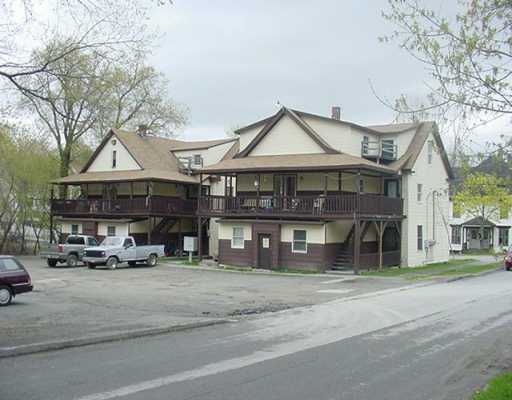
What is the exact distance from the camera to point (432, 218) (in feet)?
142

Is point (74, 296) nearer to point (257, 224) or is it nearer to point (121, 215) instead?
point (257, 224)

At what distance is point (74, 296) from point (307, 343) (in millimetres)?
12563

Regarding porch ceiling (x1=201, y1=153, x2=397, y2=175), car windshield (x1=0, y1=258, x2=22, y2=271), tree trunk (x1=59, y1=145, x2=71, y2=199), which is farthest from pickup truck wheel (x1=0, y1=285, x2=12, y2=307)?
tree trunk (x1=59, y1=145, x2=71, y2=199)

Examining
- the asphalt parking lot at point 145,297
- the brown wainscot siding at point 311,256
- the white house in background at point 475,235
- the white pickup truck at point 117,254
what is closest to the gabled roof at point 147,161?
the white pickup truck at point 117,254

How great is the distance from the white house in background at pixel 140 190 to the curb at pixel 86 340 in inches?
1181

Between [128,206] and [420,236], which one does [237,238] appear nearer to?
[128,206]

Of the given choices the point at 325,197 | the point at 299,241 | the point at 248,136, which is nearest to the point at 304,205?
the point at 325,197

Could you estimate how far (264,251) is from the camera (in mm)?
37094

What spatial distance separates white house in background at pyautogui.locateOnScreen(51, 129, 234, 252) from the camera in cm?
4550

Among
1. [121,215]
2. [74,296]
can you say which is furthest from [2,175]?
[74,296]

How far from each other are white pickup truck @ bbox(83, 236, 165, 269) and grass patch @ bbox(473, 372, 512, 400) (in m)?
30.4

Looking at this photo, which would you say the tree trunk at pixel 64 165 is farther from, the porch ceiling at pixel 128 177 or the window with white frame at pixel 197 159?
the window with white frame at pixel 197 159

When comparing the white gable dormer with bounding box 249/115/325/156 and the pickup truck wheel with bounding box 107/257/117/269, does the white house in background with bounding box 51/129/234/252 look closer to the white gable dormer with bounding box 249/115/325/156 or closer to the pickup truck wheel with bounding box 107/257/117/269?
the pickup truck wheel with bounding box 107/257/117/269

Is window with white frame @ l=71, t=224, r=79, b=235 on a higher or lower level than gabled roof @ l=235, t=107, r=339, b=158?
lower
